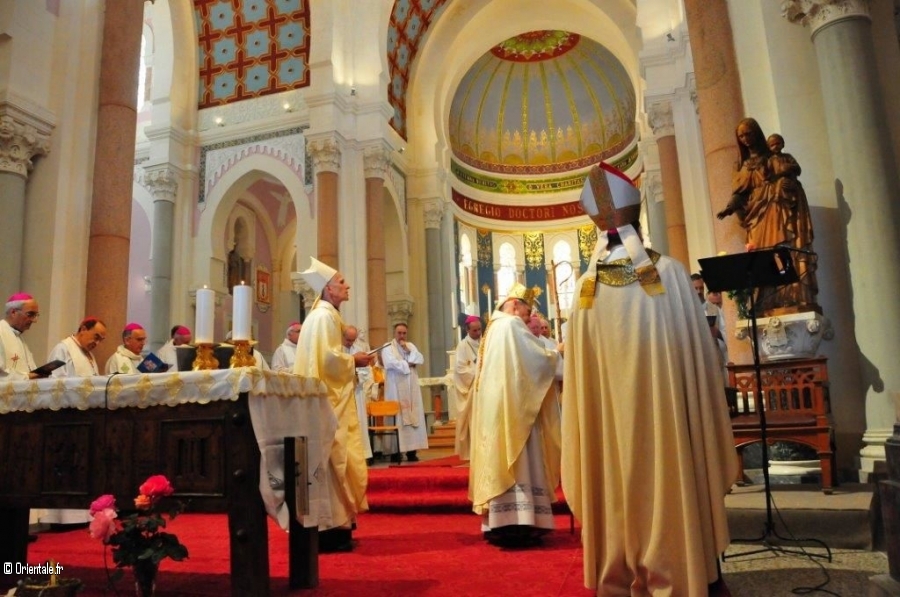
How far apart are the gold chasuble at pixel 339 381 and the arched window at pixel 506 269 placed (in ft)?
51.4

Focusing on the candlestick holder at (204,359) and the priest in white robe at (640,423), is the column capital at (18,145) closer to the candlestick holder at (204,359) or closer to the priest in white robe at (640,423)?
the candlestick holder at (204,359)

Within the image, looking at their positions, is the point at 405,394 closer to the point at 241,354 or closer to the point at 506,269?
the point at 241,354

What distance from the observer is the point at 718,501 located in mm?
2557

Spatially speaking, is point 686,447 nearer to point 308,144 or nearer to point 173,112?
point 308,144

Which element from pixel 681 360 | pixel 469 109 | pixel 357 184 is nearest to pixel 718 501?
pixel 681 360

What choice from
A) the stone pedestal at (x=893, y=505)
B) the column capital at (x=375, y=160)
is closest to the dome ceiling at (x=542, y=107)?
the column capital at (x=375, y=160)

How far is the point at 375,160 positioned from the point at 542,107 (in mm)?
8825

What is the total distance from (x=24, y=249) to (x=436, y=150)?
10.6 meters

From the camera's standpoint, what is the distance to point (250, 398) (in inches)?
111

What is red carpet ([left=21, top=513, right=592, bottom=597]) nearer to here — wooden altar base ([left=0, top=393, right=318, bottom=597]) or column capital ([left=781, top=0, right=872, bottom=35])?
wooden altar base ([left=0, top=393, right=318, bottom=597])

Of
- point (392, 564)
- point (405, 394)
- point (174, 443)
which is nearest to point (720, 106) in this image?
point (392, 564)

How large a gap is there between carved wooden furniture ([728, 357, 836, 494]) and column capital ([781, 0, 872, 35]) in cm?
243

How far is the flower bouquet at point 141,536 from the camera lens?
99.1 inches

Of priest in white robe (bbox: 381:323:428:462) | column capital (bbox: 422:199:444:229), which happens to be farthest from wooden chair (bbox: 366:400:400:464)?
column capital (bbox: 422:199:444:229)
